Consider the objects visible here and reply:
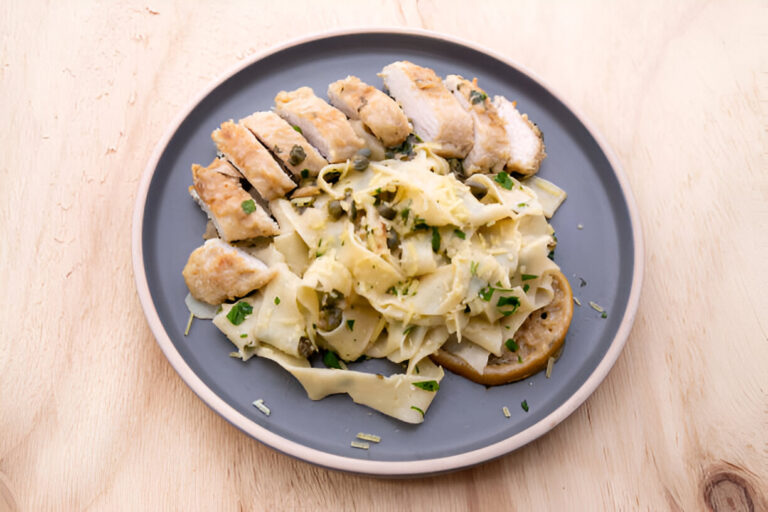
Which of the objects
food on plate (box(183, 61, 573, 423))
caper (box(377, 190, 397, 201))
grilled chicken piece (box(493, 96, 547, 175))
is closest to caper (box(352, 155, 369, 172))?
food on plate (box(183, 61, 573, 423))

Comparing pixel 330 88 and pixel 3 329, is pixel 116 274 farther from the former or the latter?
pixel 330 88

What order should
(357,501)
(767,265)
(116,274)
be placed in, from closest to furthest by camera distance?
(357,501) → (116,274) → (767,265)

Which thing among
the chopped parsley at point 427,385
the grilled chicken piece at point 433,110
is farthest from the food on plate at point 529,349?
the grilled chicken piece at point 433,110

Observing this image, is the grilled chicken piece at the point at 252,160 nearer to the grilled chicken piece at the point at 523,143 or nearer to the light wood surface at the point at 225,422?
the light wood surface at the point at 225,422

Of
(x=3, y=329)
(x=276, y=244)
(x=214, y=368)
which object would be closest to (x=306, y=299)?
(x=276, y=244)

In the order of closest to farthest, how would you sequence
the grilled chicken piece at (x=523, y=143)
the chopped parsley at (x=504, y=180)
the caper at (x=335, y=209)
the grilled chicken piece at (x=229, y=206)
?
1. the grilled chicken piece at (x=229, y=206)
2. the caper at (x=335, y=209)
3. the chopped parsley at (x=504, y=180)
4. the grilled chicken piece at (x=523, y=143)

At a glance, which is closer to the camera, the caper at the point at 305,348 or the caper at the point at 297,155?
the caper at the point at 305,348
